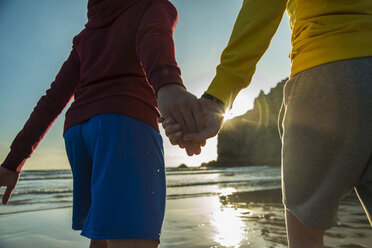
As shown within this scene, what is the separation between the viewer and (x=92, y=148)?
1.17 meters

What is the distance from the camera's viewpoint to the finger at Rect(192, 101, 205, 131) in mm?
879

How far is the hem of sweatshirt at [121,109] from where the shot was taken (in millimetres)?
1115

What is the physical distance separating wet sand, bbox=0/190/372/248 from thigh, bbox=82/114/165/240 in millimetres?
2220

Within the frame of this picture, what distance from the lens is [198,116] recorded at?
89cm

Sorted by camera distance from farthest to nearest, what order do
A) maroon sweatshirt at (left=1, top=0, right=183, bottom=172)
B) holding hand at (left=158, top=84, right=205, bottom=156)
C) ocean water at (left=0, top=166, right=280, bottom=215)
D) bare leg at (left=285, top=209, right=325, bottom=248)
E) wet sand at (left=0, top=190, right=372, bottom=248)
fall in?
ocean water at (left=0, top=166, right=280, bottom=215), wet sand at (left=0, top=190, right=372, bottom=248), bare leg at (left=285, top=209, right=325, bottom=248), maroon sweatshirt at (left=1, top=0, right=183, bottom=172), holding hand at (left=158, top=84, right=205, bottom=156)

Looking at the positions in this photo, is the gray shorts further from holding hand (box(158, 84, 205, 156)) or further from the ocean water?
the ocean water

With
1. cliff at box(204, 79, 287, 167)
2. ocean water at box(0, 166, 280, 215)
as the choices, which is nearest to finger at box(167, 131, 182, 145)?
ocean water at box(0, 166, 280, 215)

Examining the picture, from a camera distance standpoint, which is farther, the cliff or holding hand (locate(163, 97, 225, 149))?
the cliff

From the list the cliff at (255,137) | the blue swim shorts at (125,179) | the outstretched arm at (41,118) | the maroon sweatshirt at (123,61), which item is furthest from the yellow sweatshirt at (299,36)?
the cliff at (255,137)

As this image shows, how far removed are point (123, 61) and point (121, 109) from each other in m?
0.24

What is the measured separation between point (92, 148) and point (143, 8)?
0.69 metres

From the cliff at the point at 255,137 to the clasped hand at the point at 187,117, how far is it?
46806mm

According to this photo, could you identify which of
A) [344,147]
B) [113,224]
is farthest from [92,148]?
[344,147]

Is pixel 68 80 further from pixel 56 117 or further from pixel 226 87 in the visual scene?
pixel 226 87
